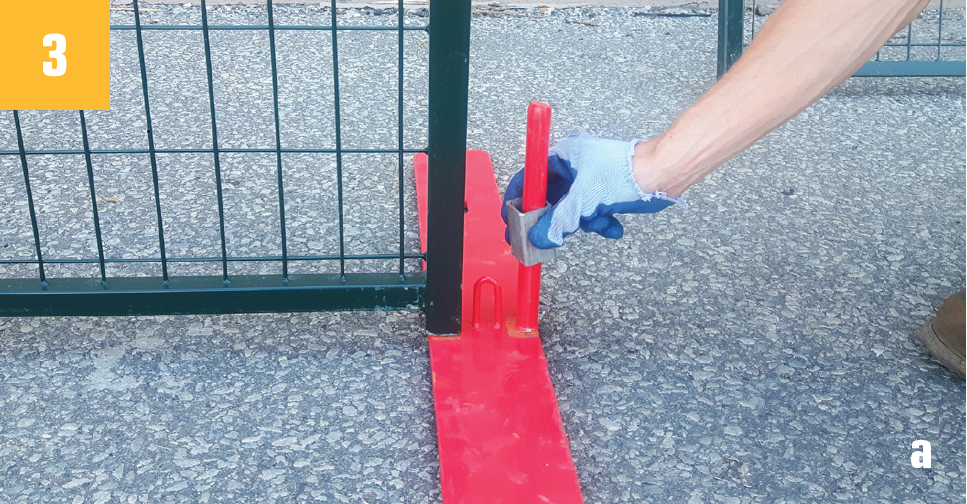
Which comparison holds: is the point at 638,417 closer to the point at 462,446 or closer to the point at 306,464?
the point at 462,446

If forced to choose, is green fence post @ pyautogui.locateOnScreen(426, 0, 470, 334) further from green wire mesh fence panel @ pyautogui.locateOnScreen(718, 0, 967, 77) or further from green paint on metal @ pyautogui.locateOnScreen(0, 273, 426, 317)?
green wire mesh fence panel @ pyautogui.locateOnScreen(718, 0, 967, 77)

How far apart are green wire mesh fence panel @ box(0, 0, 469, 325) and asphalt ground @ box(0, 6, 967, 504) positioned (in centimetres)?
2

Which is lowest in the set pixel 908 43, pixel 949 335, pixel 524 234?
pixel 949 335

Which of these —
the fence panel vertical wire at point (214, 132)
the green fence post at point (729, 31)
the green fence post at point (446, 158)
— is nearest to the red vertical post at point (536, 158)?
the green fence post at point (446, 158)

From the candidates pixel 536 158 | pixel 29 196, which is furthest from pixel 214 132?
pixel 536 158

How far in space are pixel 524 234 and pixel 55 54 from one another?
961mm

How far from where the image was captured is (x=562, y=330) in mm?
2045

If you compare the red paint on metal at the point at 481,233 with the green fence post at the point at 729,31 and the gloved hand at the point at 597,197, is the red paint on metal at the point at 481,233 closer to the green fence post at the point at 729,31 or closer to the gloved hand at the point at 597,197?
the gloved hand at the point at 597,197

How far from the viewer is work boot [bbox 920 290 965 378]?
1879 mm

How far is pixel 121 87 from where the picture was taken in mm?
3264

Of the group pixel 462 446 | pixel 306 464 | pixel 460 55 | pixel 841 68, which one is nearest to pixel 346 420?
pixel 306 464

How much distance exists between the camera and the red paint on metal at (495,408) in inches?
62.1

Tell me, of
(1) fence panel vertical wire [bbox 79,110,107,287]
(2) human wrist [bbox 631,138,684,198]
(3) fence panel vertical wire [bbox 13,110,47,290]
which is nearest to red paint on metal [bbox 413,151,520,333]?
(2) human wrist [bbox 631,138,684,198]

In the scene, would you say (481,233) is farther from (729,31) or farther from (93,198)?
(729,31)
